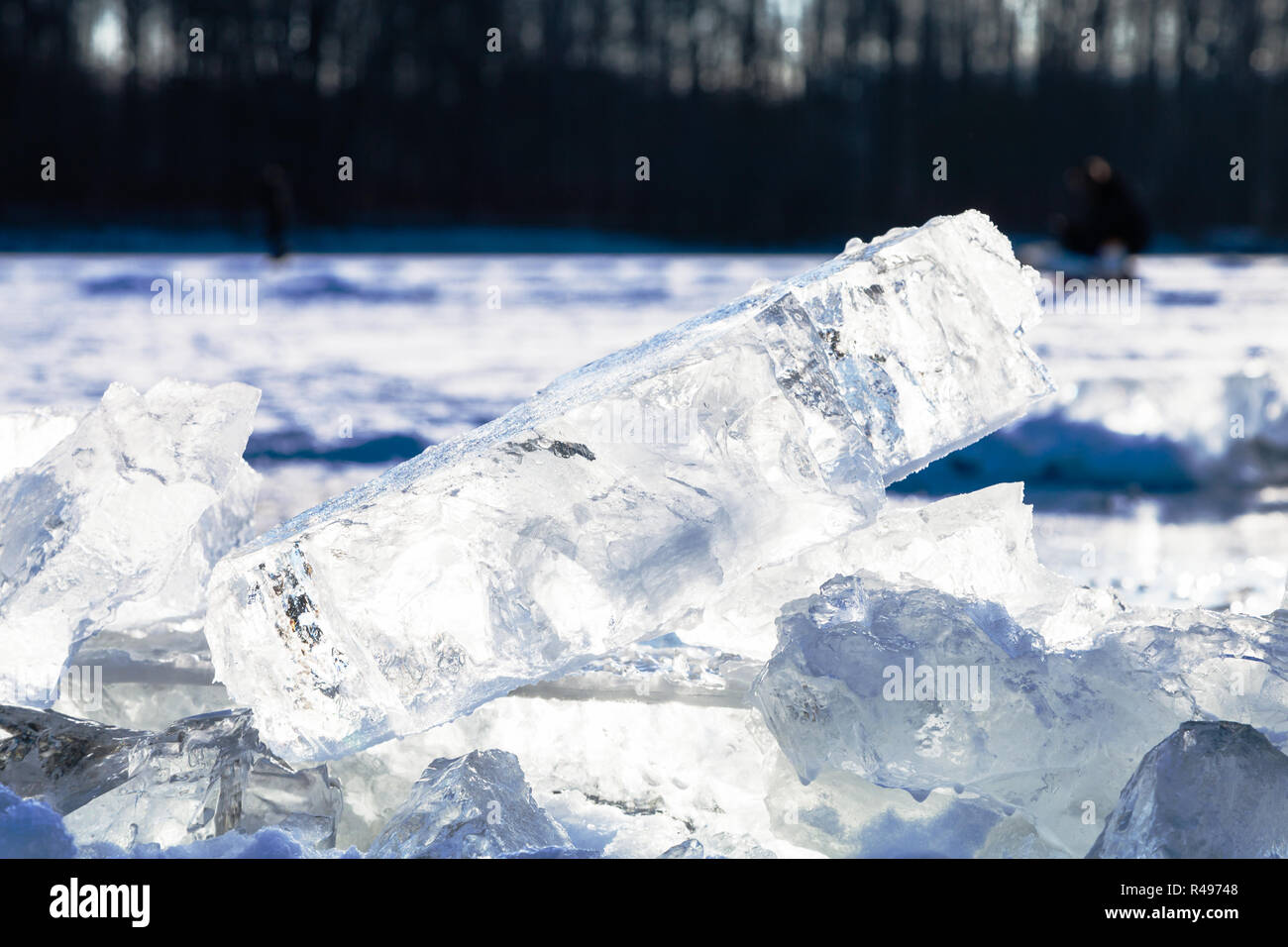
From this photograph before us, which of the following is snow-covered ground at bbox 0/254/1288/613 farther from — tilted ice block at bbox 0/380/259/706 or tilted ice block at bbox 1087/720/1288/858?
tilted ice block at bbox 0/380/259/706

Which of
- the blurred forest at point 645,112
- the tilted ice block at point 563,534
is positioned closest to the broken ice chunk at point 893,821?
the tilted ice block at point 563,534

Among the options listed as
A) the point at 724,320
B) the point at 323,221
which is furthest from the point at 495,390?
the point at 323,221

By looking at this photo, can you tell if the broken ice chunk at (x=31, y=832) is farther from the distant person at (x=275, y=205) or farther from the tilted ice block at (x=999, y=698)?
the distant person at (x=275, y=205)

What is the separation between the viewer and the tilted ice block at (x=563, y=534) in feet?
6.00

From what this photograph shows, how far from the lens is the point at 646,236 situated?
1259 inches

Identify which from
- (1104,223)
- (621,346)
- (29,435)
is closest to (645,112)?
(1104,223)

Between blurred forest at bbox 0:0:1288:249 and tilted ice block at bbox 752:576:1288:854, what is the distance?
1153 inches

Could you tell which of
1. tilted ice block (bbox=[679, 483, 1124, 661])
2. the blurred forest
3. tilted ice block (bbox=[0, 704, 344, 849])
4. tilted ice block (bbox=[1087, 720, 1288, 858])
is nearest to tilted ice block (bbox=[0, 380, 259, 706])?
tilted ice block (bbox=[0, 704, 344, 849])

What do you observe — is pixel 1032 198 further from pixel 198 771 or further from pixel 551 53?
pixel 198 771

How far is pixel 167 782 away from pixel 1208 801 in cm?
137

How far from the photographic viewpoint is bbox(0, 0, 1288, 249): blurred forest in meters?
31.8

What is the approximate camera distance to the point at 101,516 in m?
2.17

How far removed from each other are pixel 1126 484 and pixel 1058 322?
714 centimetres
